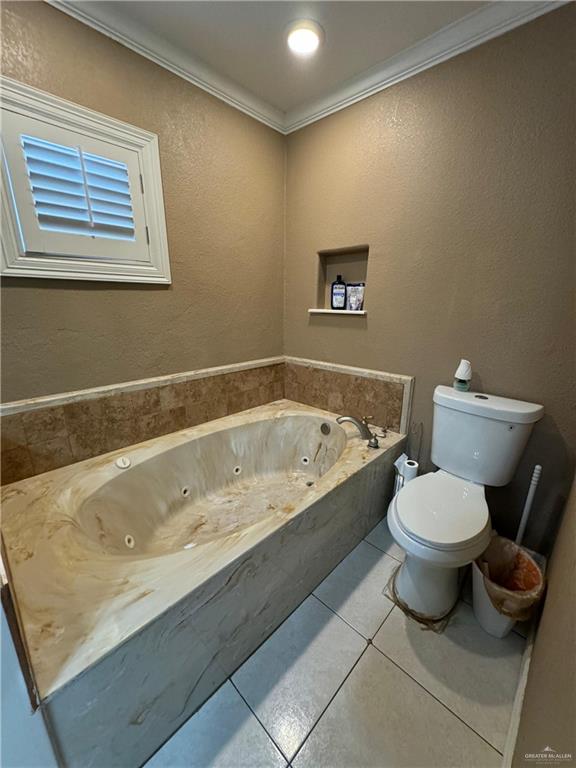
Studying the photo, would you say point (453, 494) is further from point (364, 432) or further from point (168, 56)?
point (168, 56)

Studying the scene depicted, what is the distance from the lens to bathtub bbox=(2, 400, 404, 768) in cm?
70

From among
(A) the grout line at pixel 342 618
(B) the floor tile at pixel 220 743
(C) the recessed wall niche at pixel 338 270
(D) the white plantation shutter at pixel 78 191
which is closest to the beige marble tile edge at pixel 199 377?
(C) the recessed wall niche at pixel 338 270

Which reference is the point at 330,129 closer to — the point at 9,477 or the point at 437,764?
the point at 9,477

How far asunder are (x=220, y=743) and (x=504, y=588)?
119cm

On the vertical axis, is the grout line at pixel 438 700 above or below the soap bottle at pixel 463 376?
below

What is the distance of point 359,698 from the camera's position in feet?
Answer: 3.30

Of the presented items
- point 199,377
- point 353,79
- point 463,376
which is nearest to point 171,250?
point 199,377

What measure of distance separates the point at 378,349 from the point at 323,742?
1.68 meters

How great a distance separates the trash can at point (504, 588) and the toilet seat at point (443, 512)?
223mm

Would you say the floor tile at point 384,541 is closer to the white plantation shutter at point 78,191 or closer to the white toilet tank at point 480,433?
the white toilet tank at point 480,433

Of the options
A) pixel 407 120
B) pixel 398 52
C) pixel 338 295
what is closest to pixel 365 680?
pixel 338 295

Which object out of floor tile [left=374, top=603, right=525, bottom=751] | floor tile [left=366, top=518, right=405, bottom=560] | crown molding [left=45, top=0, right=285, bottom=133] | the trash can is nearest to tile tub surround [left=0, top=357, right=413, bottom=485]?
floor tile [left=366, top=518, right=405, bottom=560]

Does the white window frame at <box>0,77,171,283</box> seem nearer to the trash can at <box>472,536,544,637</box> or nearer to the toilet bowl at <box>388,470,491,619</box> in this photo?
the toilet bowl at <box>388,470,491,619</box>

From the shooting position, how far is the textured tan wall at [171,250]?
1.20 metres
